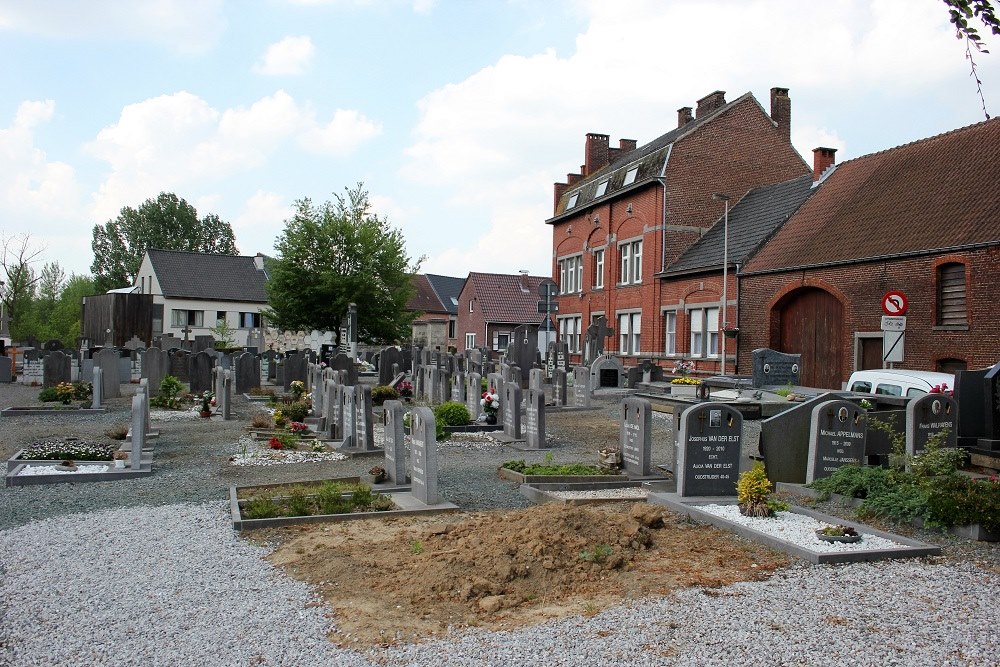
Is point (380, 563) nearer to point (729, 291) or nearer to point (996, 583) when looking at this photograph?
point (996, 583)

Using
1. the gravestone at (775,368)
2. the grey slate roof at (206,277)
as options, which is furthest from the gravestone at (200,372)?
the grey slate roof at (206,277)

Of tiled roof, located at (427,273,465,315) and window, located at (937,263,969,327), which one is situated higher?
tiled roof, located at (427,273,465,315)

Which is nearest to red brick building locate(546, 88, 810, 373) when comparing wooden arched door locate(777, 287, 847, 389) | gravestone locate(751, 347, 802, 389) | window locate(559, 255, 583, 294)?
window locate(559, 255, 583, 294)

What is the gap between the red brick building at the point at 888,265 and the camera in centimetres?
2097

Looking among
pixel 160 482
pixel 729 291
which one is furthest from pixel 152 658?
pixel 729 291

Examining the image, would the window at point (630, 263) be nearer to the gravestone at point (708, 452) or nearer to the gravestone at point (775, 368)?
the gravestone at point (775, 368)

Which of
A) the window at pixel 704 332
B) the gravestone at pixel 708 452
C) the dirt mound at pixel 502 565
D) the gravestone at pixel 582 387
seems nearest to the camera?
the dirt mound at pixel 502 565

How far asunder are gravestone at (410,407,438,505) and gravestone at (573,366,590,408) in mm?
12756

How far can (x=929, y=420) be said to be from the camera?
9.99m

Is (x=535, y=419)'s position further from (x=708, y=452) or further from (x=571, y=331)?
(x=571, y=331)

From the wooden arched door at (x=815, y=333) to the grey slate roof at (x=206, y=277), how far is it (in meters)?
47.1

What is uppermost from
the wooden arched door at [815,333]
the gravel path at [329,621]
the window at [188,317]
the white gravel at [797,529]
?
the window at [188,317]

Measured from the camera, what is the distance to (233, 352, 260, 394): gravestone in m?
25.7

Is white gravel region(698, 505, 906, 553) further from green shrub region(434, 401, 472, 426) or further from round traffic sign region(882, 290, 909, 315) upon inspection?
round traffic sign region(882, 290, 909, 315)
